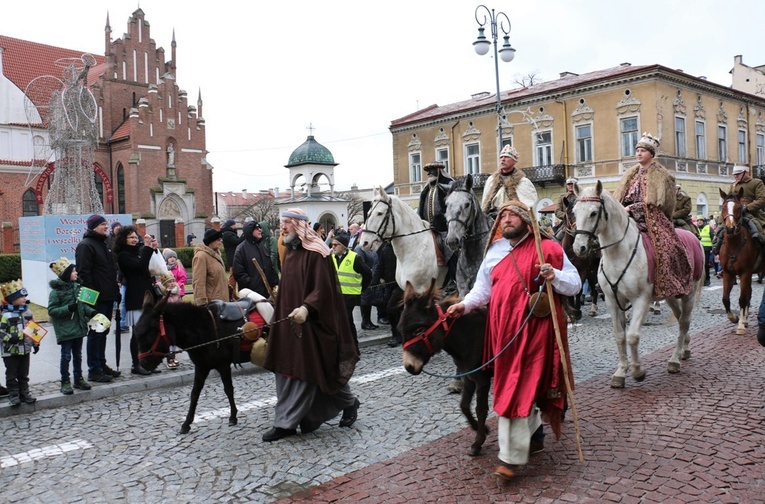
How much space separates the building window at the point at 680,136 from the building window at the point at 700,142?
4.83ft

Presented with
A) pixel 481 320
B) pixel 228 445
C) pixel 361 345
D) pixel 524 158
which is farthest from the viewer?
pixel 524 158

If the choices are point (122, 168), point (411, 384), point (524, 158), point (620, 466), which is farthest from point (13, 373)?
point (122, 168)

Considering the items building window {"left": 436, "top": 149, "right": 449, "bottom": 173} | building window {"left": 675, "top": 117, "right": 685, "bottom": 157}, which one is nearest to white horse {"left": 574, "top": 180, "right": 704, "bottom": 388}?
building window {"left": 675, "top": 117, "right": 685, "bottom": 157}

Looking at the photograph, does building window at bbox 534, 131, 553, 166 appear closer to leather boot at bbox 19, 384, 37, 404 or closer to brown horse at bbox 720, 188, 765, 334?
brown horse at bbox 720, 188, 765, 334

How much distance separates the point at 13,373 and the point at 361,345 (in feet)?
16.6

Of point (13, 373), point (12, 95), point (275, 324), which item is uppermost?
point (12, 95)

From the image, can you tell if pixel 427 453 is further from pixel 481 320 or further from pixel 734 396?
pixel 734 396

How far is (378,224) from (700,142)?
2979 cm

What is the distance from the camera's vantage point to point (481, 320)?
472 centimetres

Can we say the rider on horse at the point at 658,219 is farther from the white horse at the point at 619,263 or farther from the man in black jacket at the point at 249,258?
the man in black jacket at the point at 249,258

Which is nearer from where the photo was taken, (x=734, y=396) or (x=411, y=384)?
(x=734, y=396)

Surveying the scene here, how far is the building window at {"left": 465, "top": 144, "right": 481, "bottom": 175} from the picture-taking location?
36.7 metres

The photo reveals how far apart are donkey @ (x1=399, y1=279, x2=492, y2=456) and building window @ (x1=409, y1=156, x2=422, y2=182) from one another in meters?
35.3

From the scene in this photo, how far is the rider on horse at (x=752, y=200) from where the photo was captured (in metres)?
9.95
